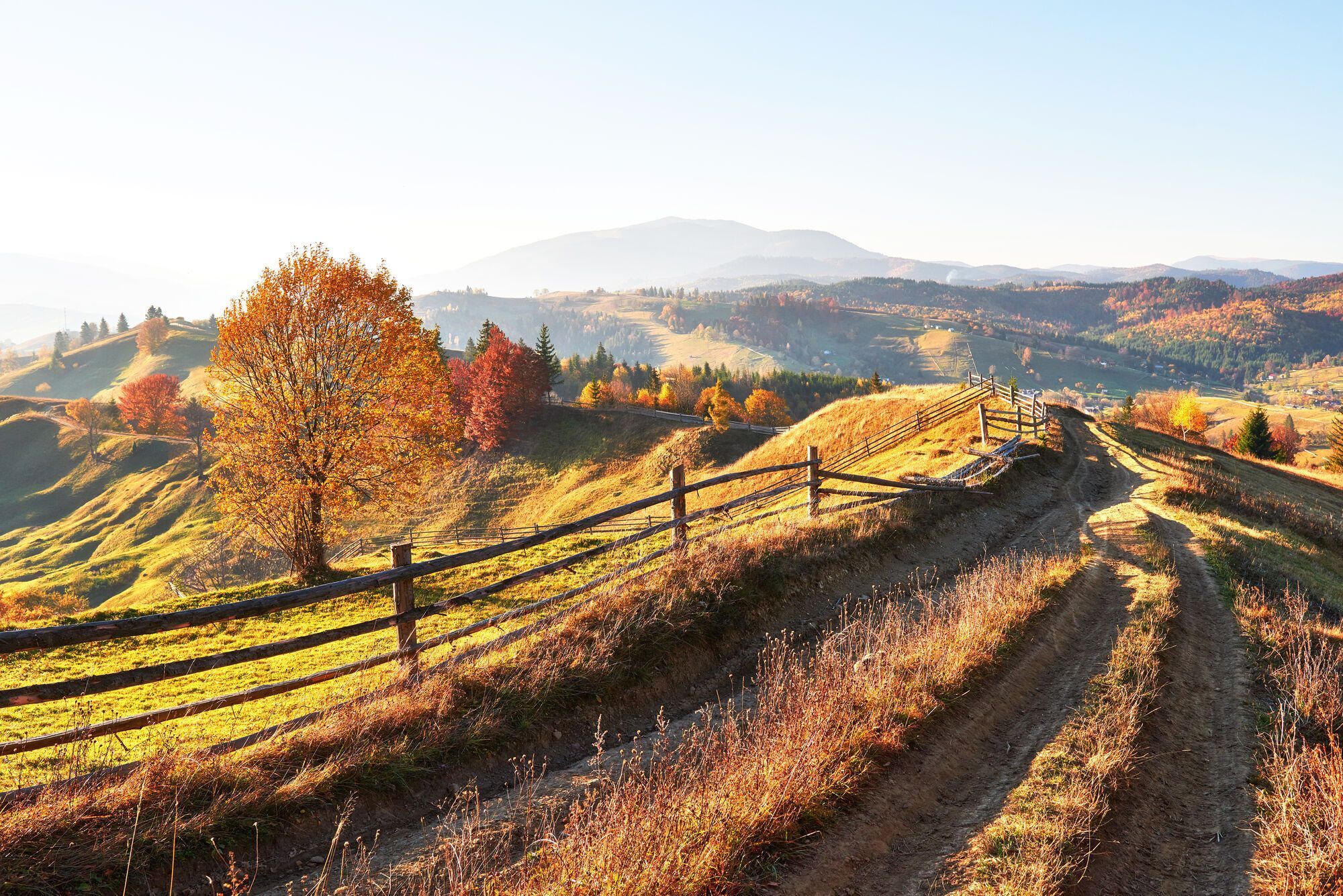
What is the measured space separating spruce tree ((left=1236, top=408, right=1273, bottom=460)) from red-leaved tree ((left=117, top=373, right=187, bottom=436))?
4944 inches

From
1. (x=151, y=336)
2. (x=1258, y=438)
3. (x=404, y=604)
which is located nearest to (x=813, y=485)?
(x=404, y=604)

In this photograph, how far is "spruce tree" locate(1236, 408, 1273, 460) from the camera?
66.4m

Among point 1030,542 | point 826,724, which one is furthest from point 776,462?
point 826,724

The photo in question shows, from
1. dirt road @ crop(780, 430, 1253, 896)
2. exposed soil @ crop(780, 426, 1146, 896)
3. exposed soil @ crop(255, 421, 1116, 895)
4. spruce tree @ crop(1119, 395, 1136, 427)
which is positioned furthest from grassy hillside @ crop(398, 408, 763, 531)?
spruce tree @ crop(1119, 395, 1136, 427)

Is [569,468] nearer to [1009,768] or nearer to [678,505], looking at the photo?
[678,505]

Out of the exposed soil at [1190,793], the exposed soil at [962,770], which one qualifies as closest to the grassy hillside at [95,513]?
the exposed soil at [962,770]

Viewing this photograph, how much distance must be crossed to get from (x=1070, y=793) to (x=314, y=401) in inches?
948

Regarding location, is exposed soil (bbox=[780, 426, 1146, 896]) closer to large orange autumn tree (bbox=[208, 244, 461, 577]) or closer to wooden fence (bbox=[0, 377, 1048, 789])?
wooden fence (bbox=[0, 377, 1048, 789])

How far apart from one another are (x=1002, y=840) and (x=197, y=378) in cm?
17869

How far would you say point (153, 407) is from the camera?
3725 inches

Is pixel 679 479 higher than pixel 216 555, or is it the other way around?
pixel 679 479

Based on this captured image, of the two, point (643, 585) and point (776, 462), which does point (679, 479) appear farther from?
point (776, 462)

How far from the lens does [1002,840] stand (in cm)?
568

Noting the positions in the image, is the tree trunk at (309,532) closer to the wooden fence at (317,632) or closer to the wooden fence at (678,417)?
the wooden fence at (317,632)
